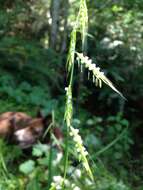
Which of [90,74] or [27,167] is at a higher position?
[90,74]

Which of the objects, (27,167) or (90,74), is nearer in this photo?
(27,167)

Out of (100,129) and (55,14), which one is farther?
(55,14)

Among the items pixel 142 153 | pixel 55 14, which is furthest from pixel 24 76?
pixel 142 153

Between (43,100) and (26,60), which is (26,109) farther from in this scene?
(26,60)

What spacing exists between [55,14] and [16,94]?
132 cm

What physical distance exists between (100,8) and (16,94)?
1616 millimetres

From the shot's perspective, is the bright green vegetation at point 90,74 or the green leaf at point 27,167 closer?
the green leaf at point 27,167

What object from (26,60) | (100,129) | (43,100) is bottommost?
(100,129)

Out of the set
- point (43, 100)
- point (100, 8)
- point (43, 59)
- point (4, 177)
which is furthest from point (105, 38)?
point (4, 177)

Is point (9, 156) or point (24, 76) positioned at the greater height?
point (24, 76)

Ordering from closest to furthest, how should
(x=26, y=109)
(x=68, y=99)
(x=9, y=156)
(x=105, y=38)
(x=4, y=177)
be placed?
(x=68, y=99)
(x=4, y=177)
(x=9, y=156)
(x=26, y=109)
(x=105, y=38)

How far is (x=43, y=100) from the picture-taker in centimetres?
498

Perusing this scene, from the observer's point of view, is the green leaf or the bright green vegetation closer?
the green leaf

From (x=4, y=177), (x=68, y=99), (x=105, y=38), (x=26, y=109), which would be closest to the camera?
(x=68, y=99)
